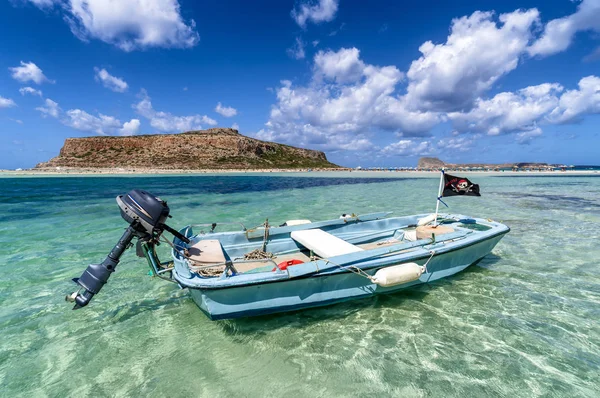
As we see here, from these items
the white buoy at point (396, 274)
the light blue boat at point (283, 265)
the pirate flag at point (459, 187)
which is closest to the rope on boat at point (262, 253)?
the light blue boat at point (283, 265)

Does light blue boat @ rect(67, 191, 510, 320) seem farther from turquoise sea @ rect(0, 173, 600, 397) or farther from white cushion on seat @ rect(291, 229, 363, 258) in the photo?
turquoise sea @ rect(0, 173, 600, 397)

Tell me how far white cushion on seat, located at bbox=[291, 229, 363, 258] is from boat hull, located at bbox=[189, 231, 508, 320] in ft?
2.64

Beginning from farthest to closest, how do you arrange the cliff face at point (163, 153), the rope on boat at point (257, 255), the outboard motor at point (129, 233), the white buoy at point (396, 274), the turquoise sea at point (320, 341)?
Result: 1. the cliff face at point (163, 153)
2. the rope on boat at point (257, 255)
3. the white buoy at point (396, 274)
4. the outboard motor at point (129, 233)
5. the turquoise sea at point (320, 341)

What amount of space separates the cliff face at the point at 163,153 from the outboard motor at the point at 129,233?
4305 inches

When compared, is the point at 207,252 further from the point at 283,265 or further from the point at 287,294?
the point at 287,294

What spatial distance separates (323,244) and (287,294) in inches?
83.0

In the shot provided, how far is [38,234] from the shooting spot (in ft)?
45.7

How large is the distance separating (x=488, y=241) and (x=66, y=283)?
12566 mm

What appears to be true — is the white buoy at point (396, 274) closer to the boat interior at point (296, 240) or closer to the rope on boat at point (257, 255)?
the boat interior at point (296, 240)

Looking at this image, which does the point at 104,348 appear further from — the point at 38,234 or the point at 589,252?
the point at 589,252

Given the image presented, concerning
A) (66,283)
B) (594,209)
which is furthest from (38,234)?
(594,209)

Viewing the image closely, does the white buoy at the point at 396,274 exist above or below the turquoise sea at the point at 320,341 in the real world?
above

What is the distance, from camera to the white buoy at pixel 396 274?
242 inches

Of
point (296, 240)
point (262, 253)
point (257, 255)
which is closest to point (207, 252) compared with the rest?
point (257, 255)
